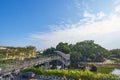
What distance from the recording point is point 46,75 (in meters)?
47.1

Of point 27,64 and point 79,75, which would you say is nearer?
point 79,75

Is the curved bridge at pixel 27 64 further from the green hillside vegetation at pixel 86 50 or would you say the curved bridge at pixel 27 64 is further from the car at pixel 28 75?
the green hillside vegetation at pixel 86 50

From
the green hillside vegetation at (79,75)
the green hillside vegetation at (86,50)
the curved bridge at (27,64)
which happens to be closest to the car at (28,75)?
the curved bridge at (27,64)

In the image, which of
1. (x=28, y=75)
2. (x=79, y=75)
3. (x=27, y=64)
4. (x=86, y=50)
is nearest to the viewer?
(x=79, y=75)

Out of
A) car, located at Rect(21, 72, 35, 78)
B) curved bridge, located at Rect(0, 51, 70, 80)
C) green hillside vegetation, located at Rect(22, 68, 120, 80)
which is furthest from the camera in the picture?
car, located at Rect(21, 72, 35, 78)

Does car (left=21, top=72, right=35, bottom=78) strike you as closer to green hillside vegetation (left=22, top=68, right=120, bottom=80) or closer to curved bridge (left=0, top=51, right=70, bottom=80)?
curved bridge (left=0, top=51, right=70, bottom=80)

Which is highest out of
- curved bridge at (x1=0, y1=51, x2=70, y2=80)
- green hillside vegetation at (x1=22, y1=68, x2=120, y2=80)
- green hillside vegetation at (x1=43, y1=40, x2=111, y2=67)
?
green hillside vegetation at (x1=43, y1=40, x2=111, y2=67)

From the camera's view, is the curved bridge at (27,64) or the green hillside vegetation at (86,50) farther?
the green hillside vegetation at (86,50)

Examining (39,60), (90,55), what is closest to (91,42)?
(90,55)

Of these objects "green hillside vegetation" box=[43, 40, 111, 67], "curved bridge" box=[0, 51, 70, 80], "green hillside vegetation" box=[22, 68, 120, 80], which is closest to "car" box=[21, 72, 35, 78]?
"curved bridge" box=[0, 51, 70, 80]

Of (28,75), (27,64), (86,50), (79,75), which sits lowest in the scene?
(79,75)

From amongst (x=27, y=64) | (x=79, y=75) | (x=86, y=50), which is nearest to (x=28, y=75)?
(x=27, y=64)

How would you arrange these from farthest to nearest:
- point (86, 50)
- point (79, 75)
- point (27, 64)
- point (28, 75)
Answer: point (86, 50) < point (27, 64) < point (28, 75) < point (79, 75)

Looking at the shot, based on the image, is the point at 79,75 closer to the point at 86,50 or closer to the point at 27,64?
the point at 27,64
